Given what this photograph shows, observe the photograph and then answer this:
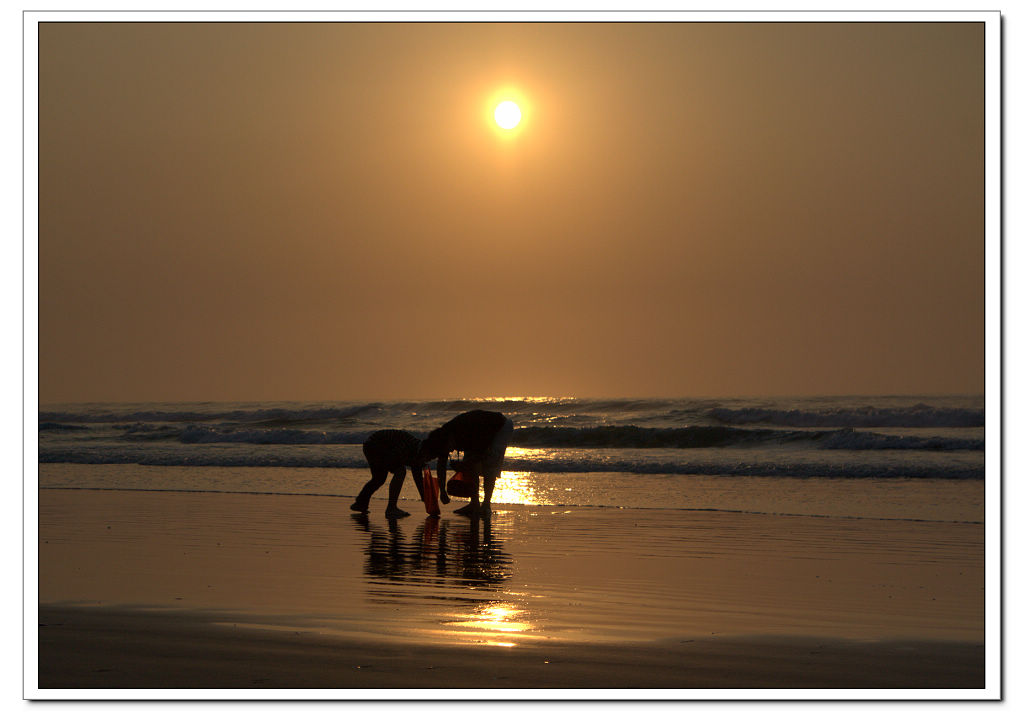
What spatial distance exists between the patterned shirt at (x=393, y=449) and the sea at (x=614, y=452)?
1.18 meters

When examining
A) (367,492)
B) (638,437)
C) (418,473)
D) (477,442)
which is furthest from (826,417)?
(477,442)

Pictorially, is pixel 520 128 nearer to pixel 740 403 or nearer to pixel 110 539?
pixel 110 539

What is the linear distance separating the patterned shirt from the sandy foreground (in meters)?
1.04

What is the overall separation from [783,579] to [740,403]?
2388 centimetres

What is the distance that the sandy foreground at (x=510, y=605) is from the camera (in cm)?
596

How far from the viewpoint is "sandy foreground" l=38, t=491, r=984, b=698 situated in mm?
5961

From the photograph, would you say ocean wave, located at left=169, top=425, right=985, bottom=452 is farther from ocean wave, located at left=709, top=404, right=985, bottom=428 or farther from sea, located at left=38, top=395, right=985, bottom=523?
ocean wave, located at left=709, top=404, right=985, bottom=428

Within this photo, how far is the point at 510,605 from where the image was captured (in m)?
7.59

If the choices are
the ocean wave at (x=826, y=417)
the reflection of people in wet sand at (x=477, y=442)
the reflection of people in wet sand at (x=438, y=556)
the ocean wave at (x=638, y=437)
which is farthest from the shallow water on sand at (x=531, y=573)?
the ocean wave at (x=826, y=417)

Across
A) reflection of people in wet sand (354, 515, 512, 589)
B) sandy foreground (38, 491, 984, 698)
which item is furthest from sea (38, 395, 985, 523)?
reflection of people in wet sand (354, 515, 512, 589)

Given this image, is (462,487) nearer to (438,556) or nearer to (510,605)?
(438,556)
